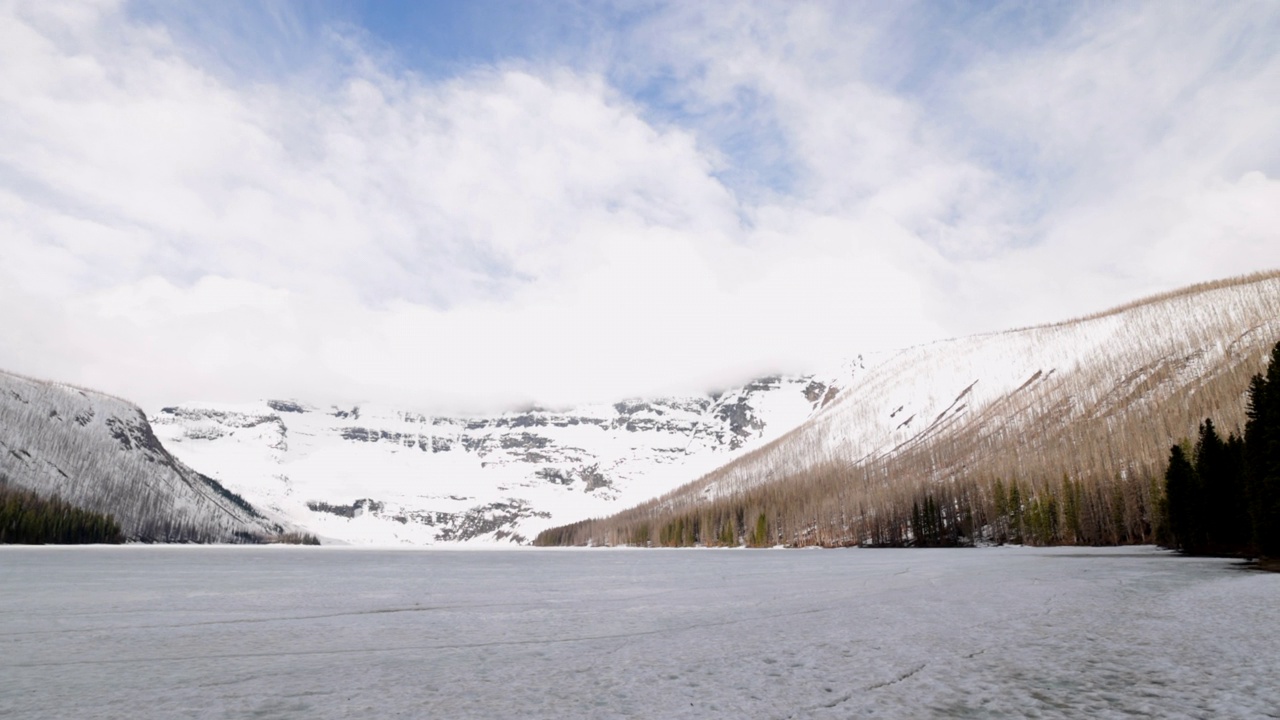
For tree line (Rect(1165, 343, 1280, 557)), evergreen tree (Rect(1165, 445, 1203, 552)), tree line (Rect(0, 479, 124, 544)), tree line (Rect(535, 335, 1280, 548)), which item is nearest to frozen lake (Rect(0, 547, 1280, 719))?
tree line (Rect(1165, 343, 1280, 557))

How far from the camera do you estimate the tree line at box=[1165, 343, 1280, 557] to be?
148 ft

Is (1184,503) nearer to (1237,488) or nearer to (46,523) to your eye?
(1237,488)

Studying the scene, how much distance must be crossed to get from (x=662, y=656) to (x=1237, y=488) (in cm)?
6915

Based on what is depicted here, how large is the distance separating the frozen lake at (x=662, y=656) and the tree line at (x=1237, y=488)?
31123 mm

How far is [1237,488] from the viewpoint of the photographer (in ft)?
194

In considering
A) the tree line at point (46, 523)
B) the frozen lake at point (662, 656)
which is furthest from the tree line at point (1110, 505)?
the tree line at point (46, 523)

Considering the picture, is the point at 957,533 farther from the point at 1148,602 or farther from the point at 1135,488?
A: the point at 1148,602

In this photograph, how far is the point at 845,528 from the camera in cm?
19138

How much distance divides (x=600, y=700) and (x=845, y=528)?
196 meters

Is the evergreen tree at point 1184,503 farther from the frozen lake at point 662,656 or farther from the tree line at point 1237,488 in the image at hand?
the frozen lake at point 662,656

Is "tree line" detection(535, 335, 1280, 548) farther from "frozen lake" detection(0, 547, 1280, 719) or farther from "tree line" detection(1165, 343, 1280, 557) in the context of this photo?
"frozen lake" detection(0, 547, 1280, 719)

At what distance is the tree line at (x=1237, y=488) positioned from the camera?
45.2 m

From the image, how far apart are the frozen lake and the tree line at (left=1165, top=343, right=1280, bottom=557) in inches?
1225

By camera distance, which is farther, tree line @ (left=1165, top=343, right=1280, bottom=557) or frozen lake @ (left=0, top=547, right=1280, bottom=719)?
tree line @ (left=1165, top=343, right=1280, bottom=557)
